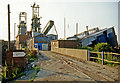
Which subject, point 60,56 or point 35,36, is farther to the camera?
point 35,36

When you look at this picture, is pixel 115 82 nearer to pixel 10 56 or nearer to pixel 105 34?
pixel 10 56

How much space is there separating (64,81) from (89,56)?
8.22 metres

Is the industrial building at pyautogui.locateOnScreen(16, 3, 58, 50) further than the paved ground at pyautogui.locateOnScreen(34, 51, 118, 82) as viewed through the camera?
Yes

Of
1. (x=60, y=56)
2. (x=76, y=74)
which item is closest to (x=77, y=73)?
(x=76, y=74)

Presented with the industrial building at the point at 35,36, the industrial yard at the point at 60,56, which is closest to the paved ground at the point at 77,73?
the industrial yard at the point at 60,56

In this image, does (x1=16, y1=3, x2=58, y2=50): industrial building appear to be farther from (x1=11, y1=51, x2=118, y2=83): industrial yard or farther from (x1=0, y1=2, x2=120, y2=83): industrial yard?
(x1=11, y1=51, x2=118, y2=83): industrial yard

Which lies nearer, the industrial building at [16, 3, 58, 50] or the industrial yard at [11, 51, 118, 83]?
the industrial yard at [11, 51, 118, 83]

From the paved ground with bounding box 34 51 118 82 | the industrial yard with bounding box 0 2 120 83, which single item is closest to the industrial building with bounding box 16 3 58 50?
the industrial yard with bounding box 0 2 120 83

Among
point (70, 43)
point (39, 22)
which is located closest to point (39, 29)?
point (39, 22)

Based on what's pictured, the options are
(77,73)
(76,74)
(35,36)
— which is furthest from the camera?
(35,36)

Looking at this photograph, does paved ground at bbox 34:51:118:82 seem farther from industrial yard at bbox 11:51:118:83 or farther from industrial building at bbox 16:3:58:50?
industrial building at bbox 16:3:58:50

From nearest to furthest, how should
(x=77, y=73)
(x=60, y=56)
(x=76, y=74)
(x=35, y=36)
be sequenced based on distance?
(x=76, y=74)
(x=77, y=73)
(x=60, y=56)
(x=35, y=36)

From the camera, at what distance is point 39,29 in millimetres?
56500

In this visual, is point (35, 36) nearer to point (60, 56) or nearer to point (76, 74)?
point (60, 56)
